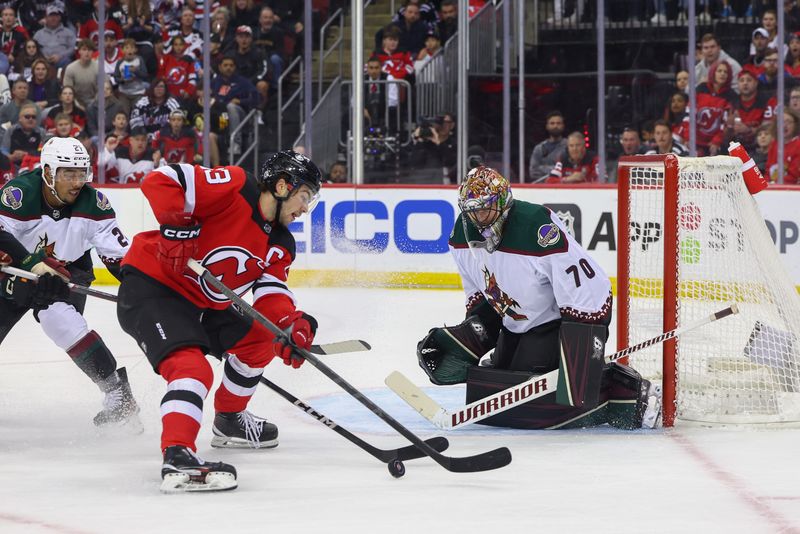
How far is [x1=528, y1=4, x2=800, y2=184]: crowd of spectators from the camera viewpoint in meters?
7.57

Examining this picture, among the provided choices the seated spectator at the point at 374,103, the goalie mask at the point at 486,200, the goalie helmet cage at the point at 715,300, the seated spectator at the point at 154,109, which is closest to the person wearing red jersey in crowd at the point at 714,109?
the seated spectator at the point at 374,103

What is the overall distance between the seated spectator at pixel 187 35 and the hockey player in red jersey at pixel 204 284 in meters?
5.73

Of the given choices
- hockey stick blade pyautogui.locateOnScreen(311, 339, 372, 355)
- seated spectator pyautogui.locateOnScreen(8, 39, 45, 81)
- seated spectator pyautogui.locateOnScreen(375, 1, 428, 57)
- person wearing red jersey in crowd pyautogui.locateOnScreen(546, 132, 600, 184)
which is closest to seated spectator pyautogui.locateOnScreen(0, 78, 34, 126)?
seated spectator pyautogui.locateOnScreen(8, 39, 45, 81)

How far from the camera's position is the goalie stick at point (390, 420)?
310 centimetres

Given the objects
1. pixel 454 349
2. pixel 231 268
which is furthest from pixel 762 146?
pixel 231 268

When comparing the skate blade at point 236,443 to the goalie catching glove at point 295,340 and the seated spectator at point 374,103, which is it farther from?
the seated spectator at point 374,103

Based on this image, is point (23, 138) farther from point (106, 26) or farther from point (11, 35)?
point (11, 35)

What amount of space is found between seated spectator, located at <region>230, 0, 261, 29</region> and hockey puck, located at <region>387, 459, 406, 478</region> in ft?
21.3

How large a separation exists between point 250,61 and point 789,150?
3.84m

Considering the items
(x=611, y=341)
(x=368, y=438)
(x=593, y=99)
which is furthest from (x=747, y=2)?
(x=368, y=438)

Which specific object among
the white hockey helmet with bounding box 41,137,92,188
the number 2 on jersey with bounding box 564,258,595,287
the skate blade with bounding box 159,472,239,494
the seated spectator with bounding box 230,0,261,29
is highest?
the seated spectator with bounding box 230,0,261,29

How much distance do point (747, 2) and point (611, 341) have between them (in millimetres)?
4032

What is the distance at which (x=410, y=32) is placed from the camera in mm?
9148

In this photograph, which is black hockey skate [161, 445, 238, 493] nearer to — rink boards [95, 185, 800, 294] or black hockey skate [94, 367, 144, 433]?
black hockey skate [94, 367, 144, 433]
